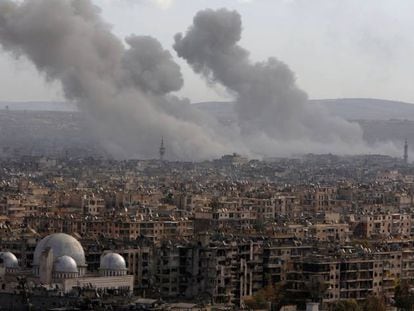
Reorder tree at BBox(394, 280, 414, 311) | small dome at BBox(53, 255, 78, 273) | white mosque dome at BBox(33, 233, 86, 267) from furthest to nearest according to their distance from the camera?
tree at BBox(394, 280, 414, 311), white mosque dome at BBox(33, 233, 86, 267), small dome at BBox(53, 255, 78, 273)

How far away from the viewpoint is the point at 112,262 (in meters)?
40.9

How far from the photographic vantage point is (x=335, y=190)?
8312 cm

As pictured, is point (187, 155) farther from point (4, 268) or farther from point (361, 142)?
point (4, 268)

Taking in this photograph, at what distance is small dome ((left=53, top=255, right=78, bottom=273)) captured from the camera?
1550 inches

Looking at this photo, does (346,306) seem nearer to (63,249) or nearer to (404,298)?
(404,298)

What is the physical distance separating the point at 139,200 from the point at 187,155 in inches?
2083

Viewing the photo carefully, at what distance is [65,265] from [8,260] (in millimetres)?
2070

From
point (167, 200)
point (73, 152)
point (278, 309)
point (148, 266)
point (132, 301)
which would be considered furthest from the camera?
point (73, 152)

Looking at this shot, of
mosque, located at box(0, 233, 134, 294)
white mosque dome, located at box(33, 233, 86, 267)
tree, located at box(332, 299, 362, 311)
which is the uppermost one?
white mosque dome, located at box(33, 233, 86, 267)

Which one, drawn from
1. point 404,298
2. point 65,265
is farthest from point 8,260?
point 404,298

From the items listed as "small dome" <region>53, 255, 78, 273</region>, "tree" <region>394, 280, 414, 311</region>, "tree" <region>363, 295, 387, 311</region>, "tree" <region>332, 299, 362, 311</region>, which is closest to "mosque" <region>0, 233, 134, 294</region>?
"small dome" <region>53, 255, 78, 273</region>

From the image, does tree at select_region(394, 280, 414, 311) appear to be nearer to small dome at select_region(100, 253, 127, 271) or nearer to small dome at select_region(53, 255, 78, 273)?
small dome at select_region(100, 253, 127, 271)

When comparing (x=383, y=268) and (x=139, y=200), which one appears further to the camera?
(x=139, y=200)

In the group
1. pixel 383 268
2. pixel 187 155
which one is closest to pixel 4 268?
pixel 383 268
